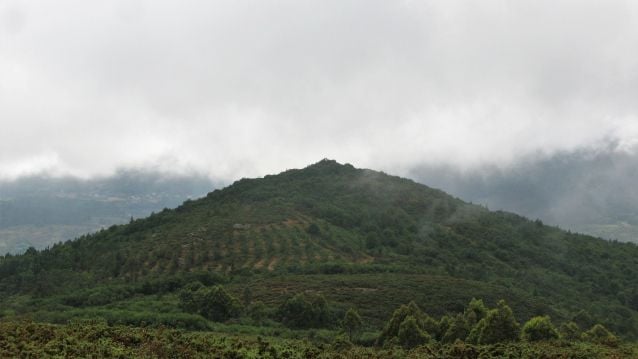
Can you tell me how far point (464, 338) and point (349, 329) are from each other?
49.8 ft

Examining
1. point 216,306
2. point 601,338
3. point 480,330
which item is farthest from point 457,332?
point 216,306

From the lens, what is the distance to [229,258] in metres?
118

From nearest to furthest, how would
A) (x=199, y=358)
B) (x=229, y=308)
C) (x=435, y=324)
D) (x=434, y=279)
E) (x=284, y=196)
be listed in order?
(x=199, y=358)
(x=435, y=324)
(x=229, y=308)
(x=434, y=279)
(x=284, y=196)

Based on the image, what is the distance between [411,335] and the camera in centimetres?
5100

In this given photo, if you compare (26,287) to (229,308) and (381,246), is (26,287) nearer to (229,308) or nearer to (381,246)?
(229,308)

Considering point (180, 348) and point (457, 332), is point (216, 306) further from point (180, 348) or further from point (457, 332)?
point (180, 348)

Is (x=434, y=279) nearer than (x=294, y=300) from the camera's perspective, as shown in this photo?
No

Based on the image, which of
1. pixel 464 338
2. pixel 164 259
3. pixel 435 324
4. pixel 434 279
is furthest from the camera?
pixel 164 259

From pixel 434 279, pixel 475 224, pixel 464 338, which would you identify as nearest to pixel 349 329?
pixel 464 338

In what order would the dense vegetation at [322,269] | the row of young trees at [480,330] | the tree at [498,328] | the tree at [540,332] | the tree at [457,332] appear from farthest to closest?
the dense vegetation at [322,269], the tree at [457,332], the tree at [540,332], the row of young trees at [480,330], the tree at [498,328]

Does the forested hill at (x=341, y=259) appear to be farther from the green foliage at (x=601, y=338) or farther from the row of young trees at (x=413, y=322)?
the green foliage at (x=601, y=338)

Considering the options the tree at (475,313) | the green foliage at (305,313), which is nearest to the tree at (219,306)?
the green foliage at (305,313)

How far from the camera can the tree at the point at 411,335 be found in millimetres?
50625

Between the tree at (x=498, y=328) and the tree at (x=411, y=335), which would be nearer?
the tree at (x=498, y=328)
